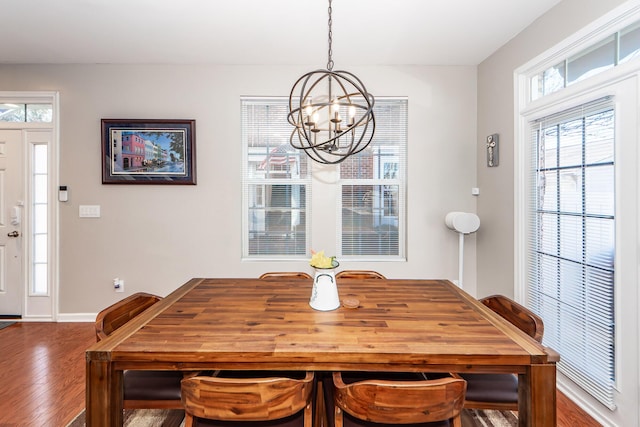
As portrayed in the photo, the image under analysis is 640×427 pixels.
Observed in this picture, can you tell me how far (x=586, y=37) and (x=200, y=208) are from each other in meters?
3.37

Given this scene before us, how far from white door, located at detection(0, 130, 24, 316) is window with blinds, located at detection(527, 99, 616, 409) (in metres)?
4.91

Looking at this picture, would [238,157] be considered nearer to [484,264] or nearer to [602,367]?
[484,264]

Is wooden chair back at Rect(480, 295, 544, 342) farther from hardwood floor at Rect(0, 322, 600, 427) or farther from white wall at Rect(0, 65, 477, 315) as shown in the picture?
white wall at Rect(0, 65, 477, 315)

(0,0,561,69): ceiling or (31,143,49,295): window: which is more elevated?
(0,0,561,69): ceiling

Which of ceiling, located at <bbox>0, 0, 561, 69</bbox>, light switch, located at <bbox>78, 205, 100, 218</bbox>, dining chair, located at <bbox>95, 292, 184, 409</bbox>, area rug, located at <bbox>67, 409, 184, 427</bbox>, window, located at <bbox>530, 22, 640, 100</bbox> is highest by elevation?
ceiling, located at <bbox>0, 0, 561, 69</bbox>

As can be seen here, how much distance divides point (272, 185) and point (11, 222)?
2.77m

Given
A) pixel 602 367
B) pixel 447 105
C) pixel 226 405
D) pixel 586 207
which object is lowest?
pixel 602 367

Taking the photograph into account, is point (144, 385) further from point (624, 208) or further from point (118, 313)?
point (624, 208)

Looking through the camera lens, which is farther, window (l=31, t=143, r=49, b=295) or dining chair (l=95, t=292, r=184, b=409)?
window (l=31, t=143, r=49, b=295)

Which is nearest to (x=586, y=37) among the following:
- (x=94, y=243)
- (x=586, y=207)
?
(x=586, y=207)

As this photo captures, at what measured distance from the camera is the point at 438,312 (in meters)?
1.54

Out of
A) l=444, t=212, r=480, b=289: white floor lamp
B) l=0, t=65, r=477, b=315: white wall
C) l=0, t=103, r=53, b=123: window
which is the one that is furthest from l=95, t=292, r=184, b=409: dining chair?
l=0, t=103, r=53, b=123: window

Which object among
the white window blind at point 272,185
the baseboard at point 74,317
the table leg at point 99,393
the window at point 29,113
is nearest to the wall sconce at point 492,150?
the white window blind at point 272,185

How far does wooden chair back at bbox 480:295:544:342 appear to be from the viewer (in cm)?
143
